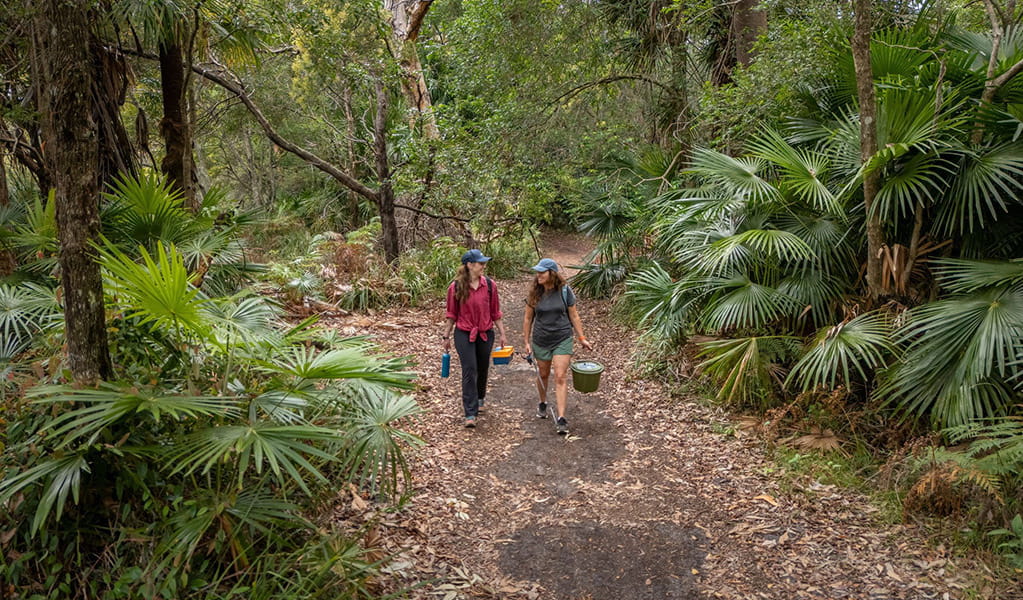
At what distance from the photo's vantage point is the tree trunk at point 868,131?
197 inches

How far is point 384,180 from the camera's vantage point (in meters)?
12.0

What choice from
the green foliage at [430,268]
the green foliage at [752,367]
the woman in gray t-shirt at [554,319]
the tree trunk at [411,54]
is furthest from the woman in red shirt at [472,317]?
the tree trunk at [411,54]

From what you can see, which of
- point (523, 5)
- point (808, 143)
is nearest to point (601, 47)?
point (523, 5)

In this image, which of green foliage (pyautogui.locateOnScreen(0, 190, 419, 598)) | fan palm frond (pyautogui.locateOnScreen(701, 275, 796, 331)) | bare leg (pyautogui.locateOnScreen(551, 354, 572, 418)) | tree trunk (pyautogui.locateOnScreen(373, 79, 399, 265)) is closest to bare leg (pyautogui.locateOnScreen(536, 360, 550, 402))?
bare leg (pyautogui.locateOnScreen(551, 354, 572, 418))

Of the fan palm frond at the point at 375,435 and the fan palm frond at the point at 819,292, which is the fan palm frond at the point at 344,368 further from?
the fan palm frond at the point at 819,292

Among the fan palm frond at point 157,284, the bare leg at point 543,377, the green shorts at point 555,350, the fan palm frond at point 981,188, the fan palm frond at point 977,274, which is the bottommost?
the bare leg at point 543,377

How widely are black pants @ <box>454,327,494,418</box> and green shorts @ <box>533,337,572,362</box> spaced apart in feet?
1.73

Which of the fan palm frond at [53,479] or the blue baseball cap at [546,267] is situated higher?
the blue baseball cap at [546,267]

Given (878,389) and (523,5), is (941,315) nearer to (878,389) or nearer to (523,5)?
(878,389)

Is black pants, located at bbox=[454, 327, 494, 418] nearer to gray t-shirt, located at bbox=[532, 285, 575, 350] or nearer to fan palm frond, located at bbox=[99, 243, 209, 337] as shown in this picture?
gray t-shirt, located at bbox=[532, 285, 575, 350]

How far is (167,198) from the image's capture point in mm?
5426

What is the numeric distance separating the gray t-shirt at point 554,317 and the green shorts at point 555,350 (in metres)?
0.03

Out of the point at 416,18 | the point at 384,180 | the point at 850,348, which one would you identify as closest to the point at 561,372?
the point at 850,348

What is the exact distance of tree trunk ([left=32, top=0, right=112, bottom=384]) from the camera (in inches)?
126
